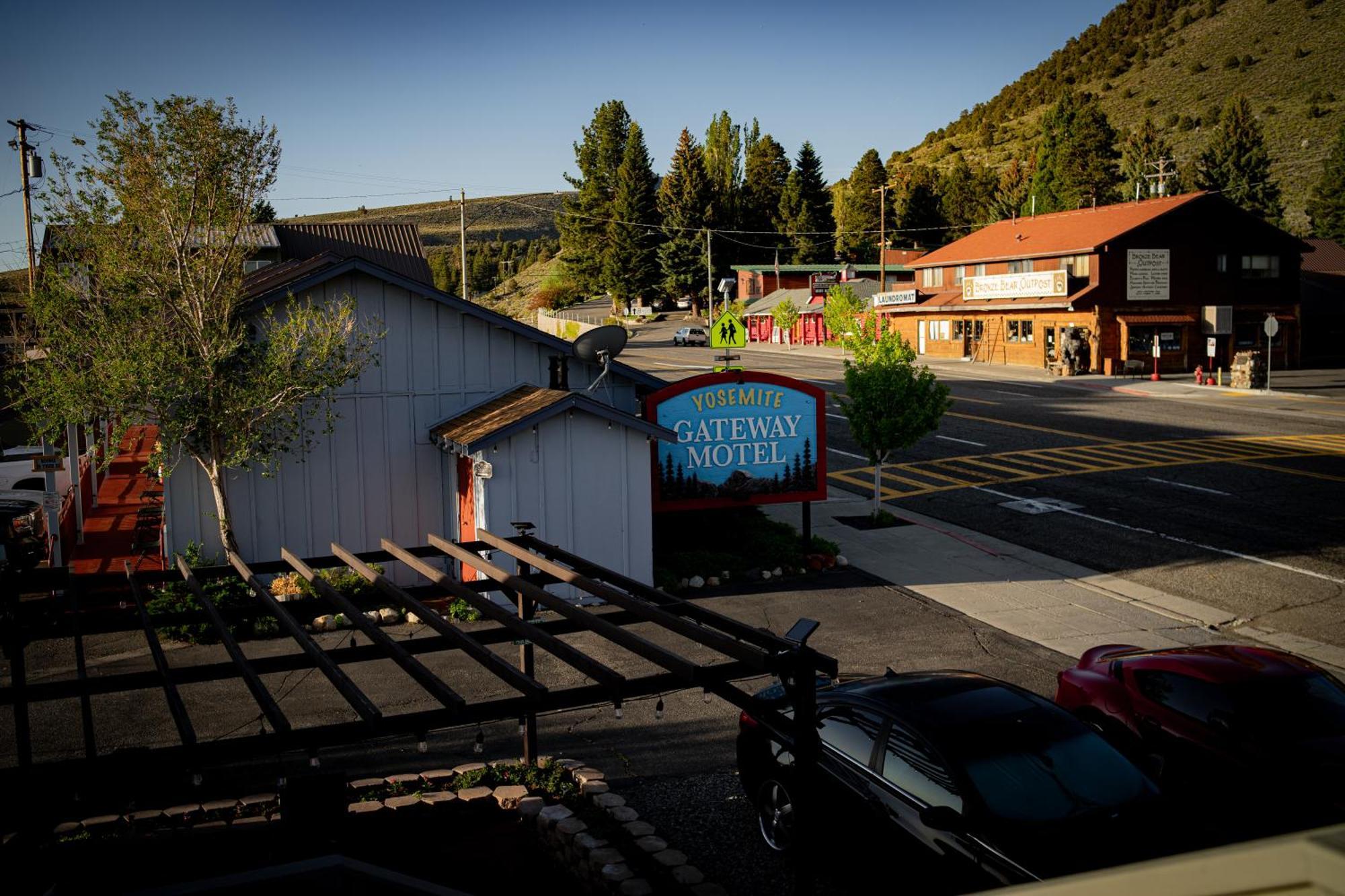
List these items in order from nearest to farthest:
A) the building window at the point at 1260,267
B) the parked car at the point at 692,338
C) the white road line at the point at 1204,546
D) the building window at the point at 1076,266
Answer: the white road line at the point at 1204,546
the building window at the point at 1076,266
the building window at the point at 1260,267
the parked car at the point at 692,338

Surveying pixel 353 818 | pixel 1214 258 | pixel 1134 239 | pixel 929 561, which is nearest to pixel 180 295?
pixel 353 818

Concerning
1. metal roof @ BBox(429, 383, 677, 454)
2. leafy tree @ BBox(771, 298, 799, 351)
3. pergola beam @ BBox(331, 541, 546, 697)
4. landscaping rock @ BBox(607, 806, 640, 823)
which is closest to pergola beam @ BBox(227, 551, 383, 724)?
pergola beam @ BBox(331, 541, 546, 697)

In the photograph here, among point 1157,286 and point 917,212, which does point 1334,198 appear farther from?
point 1157,286

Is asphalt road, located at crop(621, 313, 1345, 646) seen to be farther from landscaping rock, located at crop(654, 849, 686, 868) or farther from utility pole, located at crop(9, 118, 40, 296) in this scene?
utility pole, located at crop(9, 118, 40, 296)

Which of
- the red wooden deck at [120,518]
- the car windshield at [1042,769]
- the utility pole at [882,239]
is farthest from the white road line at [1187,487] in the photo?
the utility pole at [882,239]

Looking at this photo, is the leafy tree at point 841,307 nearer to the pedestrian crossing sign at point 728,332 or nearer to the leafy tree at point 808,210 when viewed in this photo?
the leafy tree at point 808,210

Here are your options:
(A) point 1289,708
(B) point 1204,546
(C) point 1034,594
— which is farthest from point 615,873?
(B) point 1204,546

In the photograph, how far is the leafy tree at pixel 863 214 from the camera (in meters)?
111

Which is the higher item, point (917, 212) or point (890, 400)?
point (917, 212)

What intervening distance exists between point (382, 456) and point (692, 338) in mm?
62429

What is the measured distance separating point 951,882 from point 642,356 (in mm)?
63786

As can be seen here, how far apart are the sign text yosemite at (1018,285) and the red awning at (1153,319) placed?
10.1 ft

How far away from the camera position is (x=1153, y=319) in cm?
5288

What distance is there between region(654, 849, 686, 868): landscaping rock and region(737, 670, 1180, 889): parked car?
86 cm
